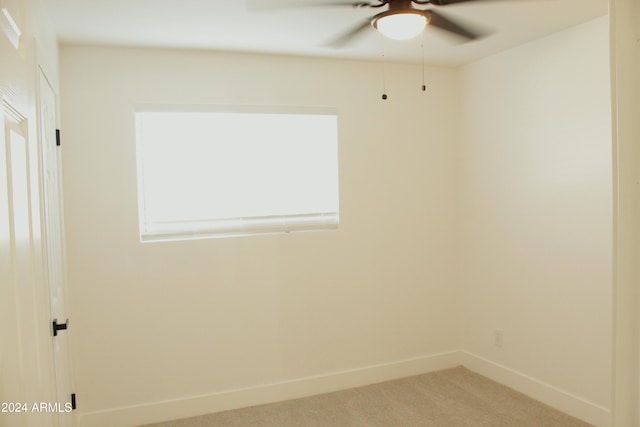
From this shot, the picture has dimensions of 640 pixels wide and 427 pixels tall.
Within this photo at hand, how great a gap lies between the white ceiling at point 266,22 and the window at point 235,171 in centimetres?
50

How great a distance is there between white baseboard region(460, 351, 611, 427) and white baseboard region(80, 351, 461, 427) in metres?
0.23

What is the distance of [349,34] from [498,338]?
2.64 meters

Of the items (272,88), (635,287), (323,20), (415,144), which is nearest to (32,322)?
(635,287)

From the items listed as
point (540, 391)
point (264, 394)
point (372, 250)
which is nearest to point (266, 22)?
point (372, 250)

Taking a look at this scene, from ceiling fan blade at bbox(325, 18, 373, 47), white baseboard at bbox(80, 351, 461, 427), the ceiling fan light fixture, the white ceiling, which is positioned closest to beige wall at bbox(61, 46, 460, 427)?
white baseboard at bbox(80, 351, 461, 427)

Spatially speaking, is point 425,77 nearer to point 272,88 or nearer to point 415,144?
point 415,144

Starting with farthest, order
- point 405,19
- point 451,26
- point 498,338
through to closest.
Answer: point 498,338 < point 451,26 < point 405,19

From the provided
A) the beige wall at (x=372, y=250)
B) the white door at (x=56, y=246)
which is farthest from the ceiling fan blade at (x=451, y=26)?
the white door at (x=56, y=246)

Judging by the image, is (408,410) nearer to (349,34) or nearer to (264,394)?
(264,394)

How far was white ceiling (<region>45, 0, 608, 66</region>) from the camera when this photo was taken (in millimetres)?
2367

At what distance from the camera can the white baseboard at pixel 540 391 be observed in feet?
9.50

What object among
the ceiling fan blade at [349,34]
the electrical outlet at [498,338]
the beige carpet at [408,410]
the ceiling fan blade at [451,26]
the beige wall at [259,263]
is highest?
the ceiling fan blade at [349,34]

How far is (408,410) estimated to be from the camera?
3238 millimetres

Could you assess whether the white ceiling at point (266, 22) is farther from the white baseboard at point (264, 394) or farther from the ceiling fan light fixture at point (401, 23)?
the white baseboard at point (264, 394)
